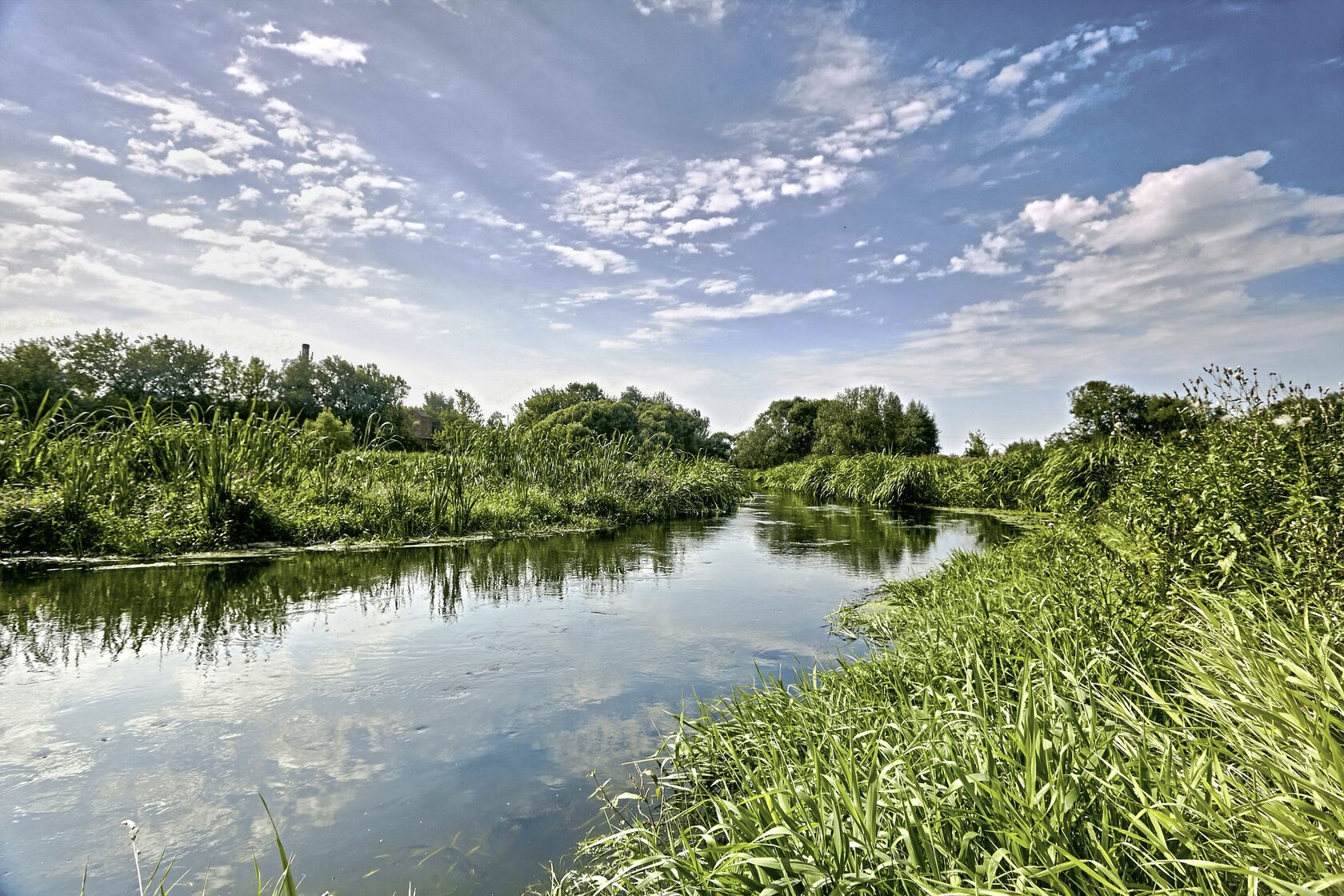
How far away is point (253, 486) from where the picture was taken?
345 inches

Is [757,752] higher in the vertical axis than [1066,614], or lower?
lower

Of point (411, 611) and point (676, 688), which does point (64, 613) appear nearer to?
point (411, 611)

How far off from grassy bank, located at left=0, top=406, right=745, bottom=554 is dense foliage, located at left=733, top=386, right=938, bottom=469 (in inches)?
1043

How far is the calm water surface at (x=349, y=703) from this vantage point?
2.44m

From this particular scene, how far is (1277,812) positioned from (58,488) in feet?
35.5

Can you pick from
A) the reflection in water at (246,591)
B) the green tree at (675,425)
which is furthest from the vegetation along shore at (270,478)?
the green tree at (675,425)

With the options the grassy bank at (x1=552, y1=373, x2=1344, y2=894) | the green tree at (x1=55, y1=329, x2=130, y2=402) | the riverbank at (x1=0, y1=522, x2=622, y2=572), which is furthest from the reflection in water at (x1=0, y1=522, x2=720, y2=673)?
the green tree at (x1=55, y1=329, x2=130, y2=402)

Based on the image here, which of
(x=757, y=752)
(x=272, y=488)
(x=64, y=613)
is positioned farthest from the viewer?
(x=272, y=488)

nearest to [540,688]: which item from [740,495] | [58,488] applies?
[58,488]

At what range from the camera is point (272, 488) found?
948 cm

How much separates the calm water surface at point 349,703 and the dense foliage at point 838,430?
104 ft

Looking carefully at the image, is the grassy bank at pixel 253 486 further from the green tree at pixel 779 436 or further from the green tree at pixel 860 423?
the green tree at pixel 779 436

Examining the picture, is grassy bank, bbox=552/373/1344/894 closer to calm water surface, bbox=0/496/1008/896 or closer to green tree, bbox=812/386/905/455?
calm water surface, bbox=0/496/1008/896

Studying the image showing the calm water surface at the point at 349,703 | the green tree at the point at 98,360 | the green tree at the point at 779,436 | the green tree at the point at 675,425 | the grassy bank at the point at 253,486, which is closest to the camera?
the calm water surface at the point at 349,703
